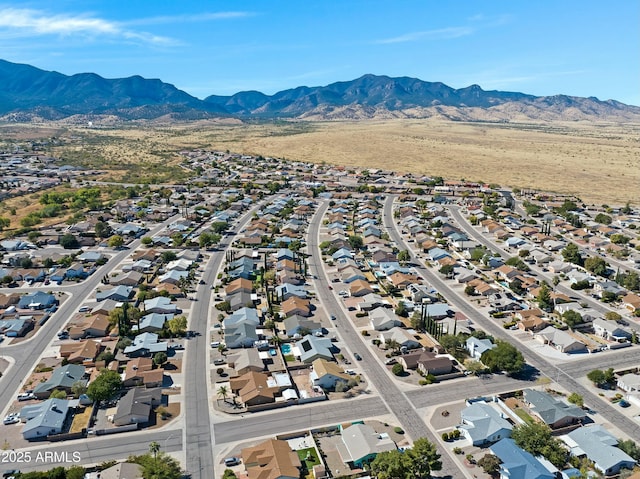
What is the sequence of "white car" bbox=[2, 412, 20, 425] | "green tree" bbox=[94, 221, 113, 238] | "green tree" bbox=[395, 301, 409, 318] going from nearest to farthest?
"white car" bbox=[2, 412, 20, 425], "green tree" bbox=[395, 301, 409, 318], "green tree" bbox=[94, 221, 113, 238]

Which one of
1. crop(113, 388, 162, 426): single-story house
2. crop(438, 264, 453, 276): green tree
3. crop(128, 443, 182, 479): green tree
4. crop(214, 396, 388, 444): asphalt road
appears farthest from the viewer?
crop(438, 264, 453, 276): green tree

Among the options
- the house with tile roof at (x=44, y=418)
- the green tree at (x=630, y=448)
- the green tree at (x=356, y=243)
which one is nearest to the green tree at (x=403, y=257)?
the green tree at (x=356, y=243)

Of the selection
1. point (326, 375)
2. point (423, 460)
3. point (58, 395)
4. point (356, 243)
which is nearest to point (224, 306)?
point (326, 375)

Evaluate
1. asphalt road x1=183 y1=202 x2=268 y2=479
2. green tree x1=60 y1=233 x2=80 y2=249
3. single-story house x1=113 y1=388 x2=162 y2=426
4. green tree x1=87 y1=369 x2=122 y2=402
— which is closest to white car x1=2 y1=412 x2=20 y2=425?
green tree x1=87 y1=369 x2=122 y2=402

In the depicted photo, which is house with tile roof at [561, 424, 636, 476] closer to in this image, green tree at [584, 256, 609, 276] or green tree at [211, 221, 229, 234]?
green tree at [584, 256, 609, 276]

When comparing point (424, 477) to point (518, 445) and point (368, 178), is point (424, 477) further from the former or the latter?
point (368, 178)

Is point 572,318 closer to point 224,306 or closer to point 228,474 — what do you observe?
point 224,306

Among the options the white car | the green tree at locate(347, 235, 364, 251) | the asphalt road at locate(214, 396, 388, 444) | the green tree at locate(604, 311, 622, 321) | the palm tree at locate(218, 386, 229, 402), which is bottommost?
the asphalt road at locate(214, 396, 388, 444)
